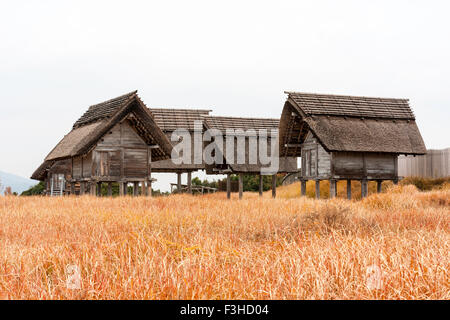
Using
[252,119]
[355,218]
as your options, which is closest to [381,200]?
[355,218]

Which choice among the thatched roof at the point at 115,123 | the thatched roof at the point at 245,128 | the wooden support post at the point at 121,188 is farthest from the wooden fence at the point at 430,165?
the wooden support post at the point at 121,188

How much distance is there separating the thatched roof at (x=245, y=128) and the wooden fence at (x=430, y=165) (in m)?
8.84

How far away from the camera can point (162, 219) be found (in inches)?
364

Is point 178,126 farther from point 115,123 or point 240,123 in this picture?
point 115,123

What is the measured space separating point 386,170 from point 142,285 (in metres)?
20.7

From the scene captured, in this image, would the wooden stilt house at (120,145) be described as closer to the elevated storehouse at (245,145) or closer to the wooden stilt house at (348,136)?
the elevated storehouse at (245,145)

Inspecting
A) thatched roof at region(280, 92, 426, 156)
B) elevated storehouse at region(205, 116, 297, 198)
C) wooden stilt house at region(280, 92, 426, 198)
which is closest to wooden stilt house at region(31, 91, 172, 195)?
elevated storehouse at region(205, 116, 297, 198)

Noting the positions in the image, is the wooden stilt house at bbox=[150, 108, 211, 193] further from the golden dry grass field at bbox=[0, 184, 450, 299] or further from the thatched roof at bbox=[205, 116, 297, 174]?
the golden dry grass field at bbox=[0, 184, 450, 299]

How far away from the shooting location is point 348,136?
21.8 m

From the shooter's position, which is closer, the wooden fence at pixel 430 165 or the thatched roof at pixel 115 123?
the thatched roof at pixel 115 123

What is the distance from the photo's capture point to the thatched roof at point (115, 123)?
814 inches

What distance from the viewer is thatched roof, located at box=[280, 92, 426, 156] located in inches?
853

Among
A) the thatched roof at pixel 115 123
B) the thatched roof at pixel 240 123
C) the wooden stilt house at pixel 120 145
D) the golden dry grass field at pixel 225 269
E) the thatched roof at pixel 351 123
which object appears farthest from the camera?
the thatched roof at pixel 240 123
